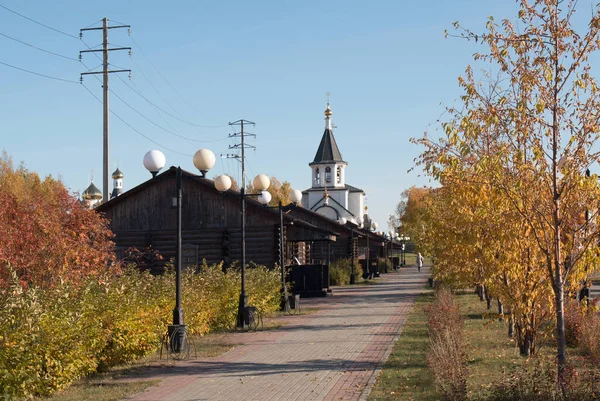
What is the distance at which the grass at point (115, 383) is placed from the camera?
1048 centimetres

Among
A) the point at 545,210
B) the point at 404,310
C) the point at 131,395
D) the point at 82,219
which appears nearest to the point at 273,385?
the point at 131,395

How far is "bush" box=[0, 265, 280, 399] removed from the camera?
32.2 feet

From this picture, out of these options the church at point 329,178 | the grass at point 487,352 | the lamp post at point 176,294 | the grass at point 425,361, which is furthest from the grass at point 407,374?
the church at point 329,178

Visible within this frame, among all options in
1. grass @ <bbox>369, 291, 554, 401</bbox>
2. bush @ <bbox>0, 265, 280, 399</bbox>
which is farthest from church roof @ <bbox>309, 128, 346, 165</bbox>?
bush @ <bbox>0, 265, 280, 399</bbox>

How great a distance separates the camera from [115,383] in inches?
457

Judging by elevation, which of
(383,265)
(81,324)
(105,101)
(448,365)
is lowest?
(448,365)

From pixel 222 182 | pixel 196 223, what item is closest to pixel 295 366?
pixel 222 182

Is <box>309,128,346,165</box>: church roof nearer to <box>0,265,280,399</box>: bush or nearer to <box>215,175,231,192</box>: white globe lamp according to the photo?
<box>215,175,231,192</box>: white globe lamp

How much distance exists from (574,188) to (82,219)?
1224cm

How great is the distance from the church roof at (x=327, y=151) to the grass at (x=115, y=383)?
77152 mm

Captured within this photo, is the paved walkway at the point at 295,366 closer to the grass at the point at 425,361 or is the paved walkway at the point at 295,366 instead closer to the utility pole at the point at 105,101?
the grass at the point at 425,361

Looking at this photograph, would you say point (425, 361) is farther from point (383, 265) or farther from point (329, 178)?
point (329, 178)

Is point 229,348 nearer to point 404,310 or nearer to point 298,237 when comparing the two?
point 404,310

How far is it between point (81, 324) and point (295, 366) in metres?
3.94
